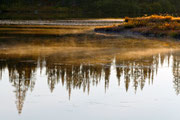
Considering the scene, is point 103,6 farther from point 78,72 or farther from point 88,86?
point 88,86

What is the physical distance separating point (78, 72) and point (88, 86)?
319cm

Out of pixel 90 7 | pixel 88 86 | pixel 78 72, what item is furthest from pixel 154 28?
pixel 90 7

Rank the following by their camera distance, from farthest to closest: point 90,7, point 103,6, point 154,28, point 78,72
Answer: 1. point 103,6
2. point 90,7
3. point 154,28
4. point 78,72

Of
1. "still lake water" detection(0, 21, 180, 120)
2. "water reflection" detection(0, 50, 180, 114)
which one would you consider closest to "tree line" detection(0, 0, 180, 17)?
"still lake water" detection(0, 21, 180, 120)

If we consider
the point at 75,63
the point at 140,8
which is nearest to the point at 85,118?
the point at 75,63

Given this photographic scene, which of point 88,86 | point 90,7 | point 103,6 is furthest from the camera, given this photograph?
point 103,6

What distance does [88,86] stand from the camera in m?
15.8

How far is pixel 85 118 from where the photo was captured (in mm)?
11617

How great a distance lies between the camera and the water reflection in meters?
16.0

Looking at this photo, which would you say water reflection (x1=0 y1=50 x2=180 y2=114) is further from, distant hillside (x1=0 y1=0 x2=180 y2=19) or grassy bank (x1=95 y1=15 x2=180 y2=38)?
distant hillside (x1=0 y1=0 x2=180 y2=19)

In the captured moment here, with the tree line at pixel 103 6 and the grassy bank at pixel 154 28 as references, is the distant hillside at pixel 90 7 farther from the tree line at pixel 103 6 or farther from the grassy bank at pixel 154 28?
the grassy bank at pixel 154 28

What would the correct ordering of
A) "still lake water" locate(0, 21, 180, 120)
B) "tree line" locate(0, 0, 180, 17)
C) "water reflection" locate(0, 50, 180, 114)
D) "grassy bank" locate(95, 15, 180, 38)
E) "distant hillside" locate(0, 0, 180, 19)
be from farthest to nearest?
1. "tree line" locate(0, 0, 180, 17)
2. "distant hillside" locate(0, 0, 180, 19)
3. "grassy bank" locate(95, 15, 180, 38)
4. "water reflection" locate(0, 50, 180, 114)
5. "still lake water" locate(0, 21, 180, 120)

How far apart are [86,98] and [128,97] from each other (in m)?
1.21

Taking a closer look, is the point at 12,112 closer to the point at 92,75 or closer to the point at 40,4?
the point at 92,75
